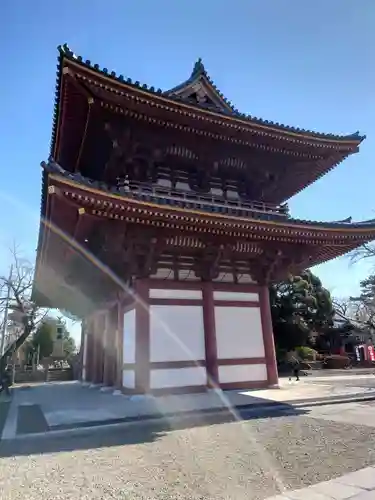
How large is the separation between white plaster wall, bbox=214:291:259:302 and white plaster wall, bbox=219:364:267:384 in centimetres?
235

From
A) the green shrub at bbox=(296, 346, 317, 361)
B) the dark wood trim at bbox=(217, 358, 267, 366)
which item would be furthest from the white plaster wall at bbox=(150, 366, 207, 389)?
the green shrub at bbox=(296, 346, 317, 361)

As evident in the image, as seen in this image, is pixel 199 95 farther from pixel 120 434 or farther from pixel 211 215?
pixel 120 434

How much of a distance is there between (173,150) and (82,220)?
474 cm

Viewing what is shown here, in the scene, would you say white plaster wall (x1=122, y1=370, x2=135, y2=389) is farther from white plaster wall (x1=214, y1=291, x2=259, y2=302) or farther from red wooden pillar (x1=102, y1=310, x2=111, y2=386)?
white plaster wall (x1=214, y1=291, x2=259, y2=302)

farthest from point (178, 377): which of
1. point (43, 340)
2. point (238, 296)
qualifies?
point (43, 340)

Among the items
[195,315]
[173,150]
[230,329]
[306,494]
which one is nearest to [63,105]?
[173,150]

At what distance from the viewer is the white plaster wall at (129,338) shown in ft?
39.4

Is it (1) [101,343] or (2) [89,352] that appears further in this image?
(2) [89,352]

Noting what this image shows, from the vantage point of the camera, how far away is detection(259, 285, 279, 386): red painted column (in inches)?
527

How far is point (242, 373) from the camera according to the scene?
42.3 feet

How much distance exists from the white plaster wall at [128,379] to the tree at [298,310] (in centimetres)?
2327

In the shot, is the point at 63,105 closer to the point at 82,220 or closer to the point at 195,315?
the point at 82,220

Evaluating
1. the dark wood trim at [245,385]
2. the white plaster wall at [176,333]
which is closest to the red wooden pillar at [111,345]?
the white plaster wall at [176,333]

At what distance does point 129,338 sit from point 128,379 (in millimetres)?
1369
